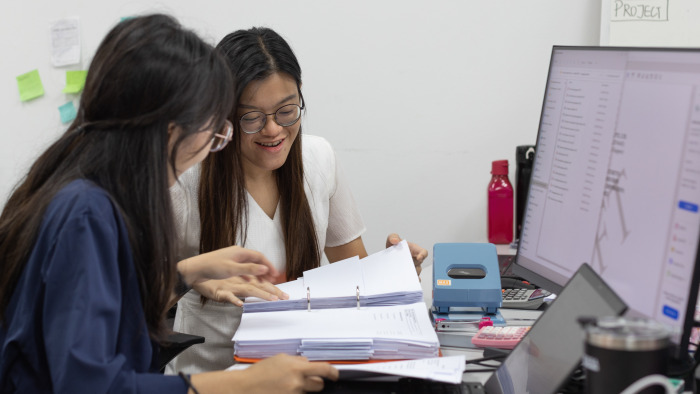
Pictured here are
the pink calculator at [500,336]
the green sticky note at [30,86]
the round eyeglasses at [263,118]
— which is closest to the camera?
the pink calculator at [500,336]

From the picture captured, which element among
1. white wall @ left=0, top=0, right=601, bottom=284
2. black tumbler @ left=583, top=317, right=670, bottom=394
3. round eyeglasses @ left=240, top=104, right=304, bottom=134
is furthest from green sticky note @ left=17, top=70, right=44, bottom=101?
black tumbler @ left=583, top=317, right=670, bottom=394

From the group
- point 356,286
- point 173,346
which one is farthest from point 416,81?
point 173,346

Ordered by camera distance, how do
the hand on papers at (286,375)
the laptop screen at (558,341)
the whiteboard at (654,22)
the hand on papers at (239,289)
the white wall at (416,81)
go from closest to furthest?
the laptop screen at (558,341) → the hand on papers at (286,375) → the hand on papers at (239,289) → the whiteboard at (654,22) → the white wall at (416,81)

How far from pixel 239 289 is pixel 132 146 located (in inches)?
17.2

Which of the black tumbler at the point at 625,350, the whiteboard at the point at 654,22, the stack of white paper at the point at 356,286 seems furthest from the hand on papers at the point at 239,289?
the whiteboard at the point at 654,22

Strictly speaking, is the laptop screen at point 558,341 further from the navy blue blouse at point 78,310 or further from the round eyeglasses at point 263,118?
the round eyeglasses at point 263,118

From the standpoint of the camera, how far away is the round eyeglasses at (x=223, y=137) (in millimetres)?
1130

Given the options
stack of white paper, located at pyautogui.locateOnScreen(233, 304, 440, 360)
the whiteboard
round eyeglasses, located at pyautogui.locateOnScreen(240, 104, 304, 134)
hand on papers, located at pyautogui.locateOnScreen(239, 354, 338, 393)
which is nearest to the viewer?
hand on papers, located at pyautogui.locateOnScreen(239, 354, 338, 393)

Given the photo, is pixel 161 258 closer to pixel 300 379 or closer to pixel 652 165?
pixel 300 379

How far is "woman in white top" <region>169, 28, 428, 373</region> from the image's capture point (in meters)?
1.49

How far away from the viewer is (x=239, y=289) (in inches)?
51.6

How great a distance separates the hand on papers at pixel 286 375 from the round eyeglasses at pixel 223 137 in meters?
0.35

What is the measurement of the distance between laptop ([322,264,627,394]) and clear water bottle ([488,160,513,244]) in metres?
1.26

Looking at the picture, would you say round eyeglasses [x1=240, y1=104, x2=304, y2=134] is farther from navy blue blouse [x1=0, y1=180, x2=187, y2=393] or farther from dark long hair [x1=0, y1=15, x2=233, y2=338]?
navy blue blouse [x1=0, y1=180, x2=187, y2=393]
